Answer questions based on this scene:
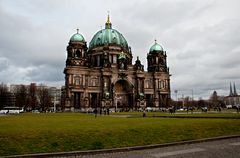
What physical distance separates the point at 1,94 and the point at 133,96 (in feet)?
167

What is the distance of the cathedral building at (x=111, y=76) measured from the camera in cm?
9819

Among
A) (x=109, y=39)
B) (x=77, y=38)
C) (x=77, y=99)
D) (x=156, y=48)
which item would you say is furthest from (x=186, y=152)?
(x=156, y=48)

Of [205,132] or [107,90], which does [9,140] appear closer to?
[205,132]

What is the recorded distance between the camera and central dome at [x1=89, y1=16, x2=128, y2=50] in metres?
114

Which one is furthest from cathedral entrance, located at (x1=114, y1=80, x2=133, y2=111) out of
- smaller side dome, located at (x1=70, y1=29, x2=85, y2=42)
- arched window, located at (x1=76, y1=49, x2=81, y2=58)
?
smaller side dome, located at (x1=70, y1=29, x2=85, y2=42)

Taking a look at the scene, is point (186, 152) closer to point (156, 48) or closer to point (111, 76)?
point (111, 76)

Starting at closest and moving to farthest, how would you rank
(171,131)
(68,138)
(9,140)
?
(9,140) → (68,138) → (171,131)

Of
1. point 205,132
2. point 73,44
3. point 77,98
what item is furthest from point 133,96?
point 205,132

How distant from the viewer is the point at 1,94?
103 m

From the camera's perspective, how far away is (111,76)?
10356 cm

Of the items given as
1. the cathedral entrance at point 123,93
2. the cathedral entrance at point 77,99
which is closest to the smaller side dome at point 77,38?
the cathedral entrance at point 77,99

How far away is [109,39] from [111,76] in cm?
1903

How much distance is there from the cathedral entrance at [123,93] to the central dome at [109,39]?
55.8ft

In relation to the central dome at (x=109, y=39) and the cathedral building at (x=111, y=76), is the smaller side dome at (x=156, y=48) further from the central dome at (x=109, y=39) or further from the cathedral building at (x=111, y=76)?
the central dome at (x=109, y=39)
